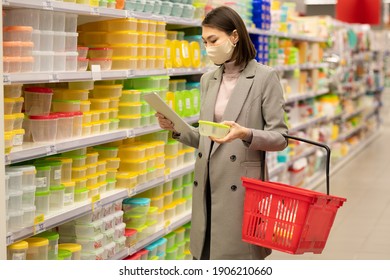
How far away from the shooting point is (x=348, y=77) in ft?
46.5

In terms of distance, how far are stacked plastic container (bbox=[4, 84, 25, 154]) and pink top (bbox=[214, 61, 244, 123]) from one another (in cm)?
104

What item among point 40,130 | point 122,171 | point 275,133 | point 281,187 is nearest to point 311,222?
point 281,187

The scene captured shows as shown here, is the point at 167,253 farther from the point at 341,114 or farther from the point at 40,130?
the point at 341,114

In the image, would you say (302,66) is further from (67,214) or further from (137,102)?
(67,214)

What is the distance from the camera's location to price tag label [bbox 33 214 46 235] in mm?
4086

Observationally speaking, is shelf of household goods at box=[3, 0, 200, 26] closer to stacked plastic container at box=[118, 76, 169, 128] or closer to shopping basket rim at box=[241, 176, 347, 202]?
stacked plastic container at box=[118, 76, 169, 128]

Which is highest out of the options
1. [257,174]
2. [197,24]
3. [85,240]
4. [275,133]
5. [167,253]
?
[197,24]

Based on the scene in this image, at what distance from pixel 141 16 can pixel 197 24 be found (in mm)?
1007

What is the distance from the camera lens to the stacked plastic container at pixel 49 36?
4207 mm

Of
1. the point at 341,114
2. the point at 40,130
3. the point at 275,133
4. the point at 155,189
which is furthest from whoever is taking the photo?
the point at 341,114

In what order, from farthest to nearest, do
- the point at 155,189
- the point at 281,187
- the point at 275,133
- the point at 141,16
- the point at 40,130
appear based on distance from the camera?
the point at 155,189
the point at 141,16
the point at 40,130
the point at 275,133
the point at 281,187

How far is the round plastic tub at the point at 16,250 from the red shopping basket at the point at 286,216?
3.93ft

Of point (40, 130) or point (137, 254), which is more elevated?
point (40, 130)

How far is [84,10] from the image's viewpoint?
4.50 m
